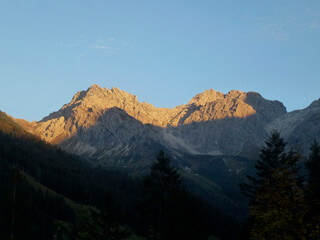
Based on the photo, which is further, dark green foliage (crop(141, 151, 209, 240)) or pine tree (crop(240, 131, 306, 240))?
dark green foliage (crop(141, 151, 209, 240))

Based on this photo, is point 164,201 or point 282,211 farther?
point 164,201

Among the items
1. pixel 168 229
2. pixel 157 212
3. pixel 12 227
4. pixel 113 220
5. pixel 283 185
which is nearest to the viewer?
pixel 283 185

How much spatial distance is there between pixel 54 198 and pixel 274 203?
166137 mm

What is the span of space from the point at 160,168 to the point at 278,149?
20984 millimetres

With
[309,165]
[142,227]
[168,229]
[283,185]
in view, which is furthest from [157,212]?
[142,227]

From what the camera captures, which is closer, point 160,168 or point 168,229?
point 168,229

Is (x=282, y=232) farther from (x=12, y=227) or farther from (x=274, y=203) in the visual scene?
(x=12, y=227)

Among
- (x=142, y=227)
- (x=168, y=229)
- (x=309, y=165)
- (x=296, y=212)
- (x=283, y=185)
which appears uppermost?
(x=309, y=165)

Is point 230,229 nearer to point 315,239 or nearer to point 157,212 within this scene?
point 157,212

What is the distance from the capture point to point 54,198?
186 metres

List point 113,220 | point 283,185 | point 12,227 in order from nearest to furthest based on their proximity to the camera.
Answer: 1. point 283,185
2. point 113,220
3. point 12,227

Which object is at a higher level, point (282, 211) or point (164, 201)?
point (282, 211)

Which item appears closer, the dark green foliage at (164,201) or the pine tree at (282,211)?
the pine tree at (282,211)

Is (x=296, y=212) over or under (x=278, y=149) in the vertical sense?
under
